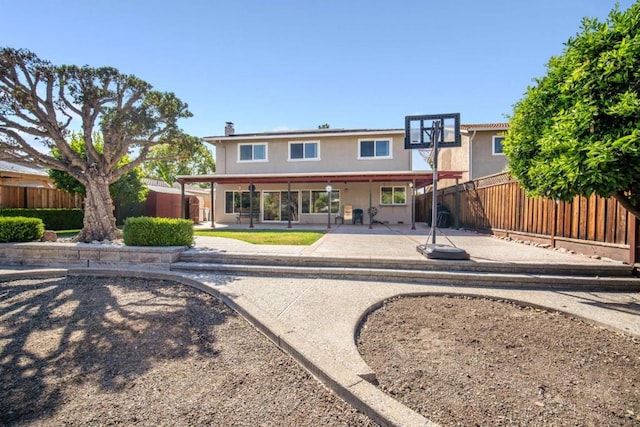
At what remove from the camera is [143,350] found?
9.80 ft

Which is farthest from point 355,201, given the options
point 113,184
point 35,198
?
point 35,198

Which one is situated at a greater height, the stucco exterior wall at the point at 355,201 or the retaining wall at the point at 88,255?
the stucco exterior wall at the point at 355,201

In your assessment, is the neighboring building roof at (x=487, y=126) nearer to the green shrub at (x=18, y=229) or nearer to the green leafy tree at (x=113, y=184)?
the green leafy tree at (x=113, y=184)

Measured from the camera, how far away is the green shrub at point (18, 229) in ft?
22.8

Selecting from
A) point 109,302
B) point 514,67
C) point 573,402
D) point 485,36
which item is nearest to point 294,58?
point 485,36

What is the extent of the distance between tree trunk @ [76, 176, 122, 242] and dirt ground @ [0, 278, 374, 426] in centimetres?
397

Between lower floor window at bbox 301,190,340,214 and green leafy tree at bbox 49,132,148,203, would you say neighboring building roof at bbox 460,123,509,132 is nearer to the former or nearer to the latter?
lower floor window at bbox 301,190,340,214

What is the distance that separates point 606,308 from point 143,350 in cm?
610

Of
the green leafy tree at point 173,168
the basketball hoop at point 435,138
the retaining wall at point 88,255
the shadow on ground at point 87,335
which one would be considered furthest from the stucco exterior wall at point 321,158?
the shadow on ground at point 87,335

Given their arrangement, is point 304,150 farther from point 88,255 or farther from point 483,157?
point 88,255

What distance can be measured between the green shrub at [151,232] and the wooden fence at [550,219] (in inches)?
303

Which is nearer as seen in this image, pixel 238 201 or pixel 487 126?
pixel 487 126

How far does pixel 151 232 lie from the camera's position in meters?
6.76

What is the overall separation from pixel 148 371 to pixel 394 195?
48.3 feet
